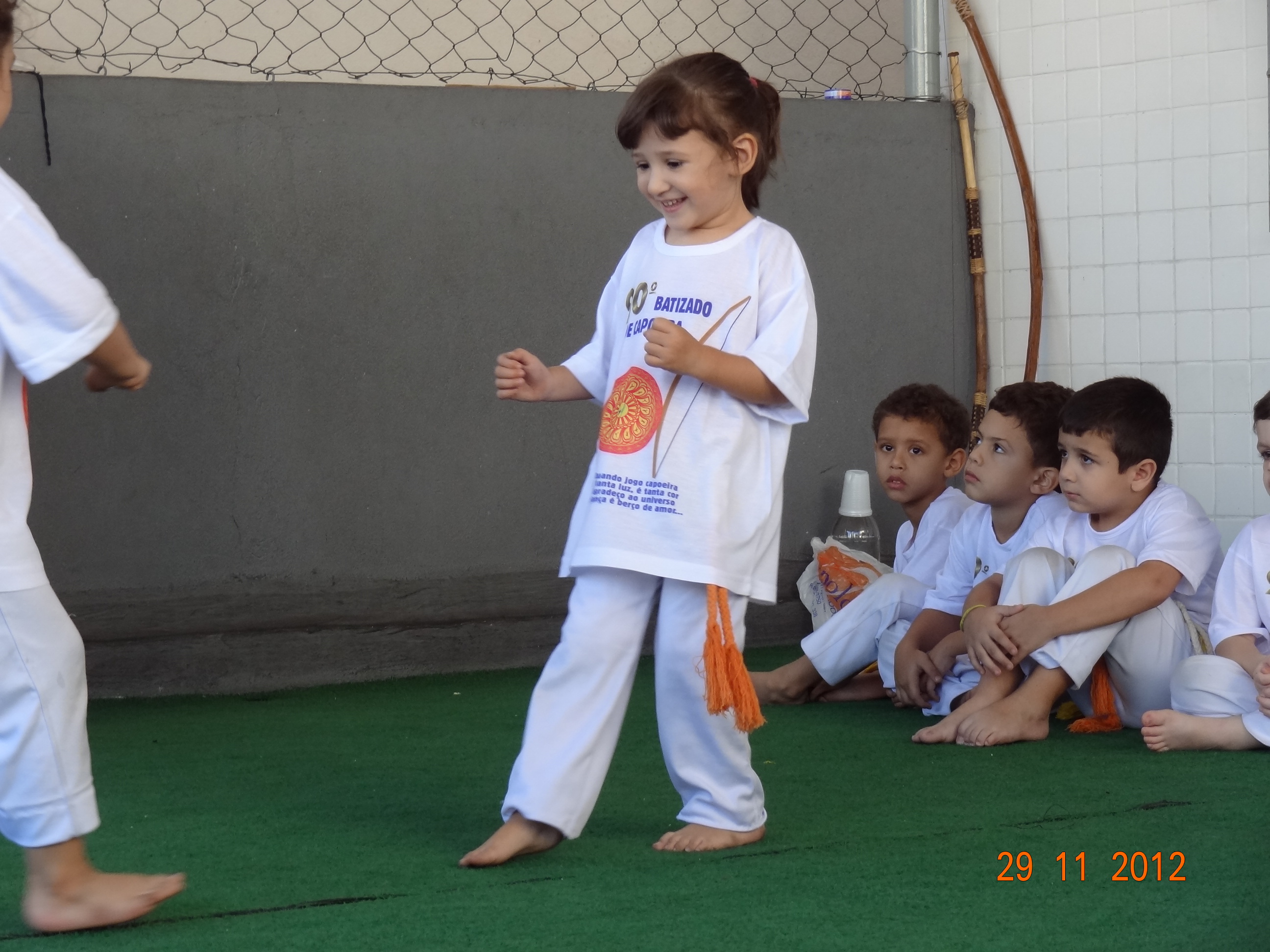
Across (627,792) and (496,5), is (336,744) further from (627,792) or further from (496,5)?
(496,5)

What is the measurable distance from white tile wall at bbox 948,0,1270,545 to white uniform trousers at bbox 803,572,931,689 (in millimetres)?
1195

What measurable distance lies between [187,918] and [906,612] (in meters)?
1.72

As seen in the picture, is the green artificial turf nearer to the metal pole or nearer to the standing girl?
the standing girl

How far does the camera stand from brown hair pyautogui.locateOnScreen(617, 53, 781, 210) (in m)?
1.82

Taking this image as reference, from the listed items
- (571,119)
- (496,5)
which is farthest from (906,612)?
(496,5)

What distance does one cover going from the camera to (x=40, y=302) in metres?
1.41

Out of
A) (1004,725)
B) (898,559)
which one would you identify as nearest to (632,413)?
(1004,725)

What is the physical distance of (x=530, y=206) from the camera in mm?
3479

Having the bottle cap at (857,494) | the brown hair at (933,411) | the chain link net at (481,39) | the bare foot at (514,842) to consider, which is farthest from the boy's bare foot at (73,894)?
the chain link net at (481,39)

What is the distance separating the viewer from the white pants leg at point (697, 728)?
6.00 ft

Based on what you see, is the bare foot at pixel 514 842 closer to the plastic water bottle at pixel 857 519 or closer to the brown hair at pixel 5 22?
the brown hair at pixel 5 22

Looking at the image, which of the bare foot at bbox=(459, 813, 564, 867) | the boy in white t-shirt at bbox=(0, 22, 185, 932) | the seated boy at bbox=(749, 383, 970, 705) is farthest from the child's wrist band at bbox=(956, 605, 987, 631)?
the boy in white t-shirt at bbox=(0, 22, 185, 932)
